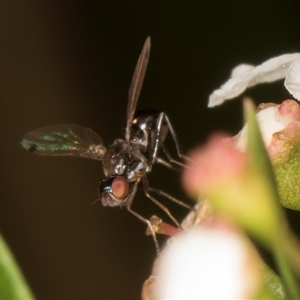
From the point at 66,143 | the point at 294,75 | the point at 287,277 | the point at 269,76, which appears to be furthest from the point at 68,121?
the point at 287,277

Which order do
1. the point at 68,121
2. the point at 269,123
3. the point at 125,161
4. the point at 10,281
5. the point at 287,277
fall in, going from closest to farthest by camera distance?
the point at 287,277, the point at 10,281, the point at 269,123, the point at 125,161, the point at 68,121

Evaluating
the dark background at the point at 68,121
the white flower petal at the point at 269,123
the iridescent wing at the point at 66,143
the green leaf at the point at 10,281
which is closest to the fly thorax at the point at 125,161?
the iridescent wing at the point at 66,143

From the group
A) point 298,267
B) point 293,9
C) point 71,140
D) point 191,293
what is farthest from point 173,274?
point 293,9

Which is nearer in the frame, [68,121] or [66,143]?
[66,143]

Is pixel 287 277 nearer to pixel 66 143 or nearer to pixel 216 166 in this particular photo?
pixel 216 166

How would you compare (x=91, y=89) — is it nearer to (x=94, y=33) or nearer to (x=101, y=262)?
(x=94, y=33)

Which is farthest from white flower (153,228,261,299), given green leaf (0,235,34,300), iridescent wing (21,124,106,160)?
iridescent wing (21,124,106,160)
